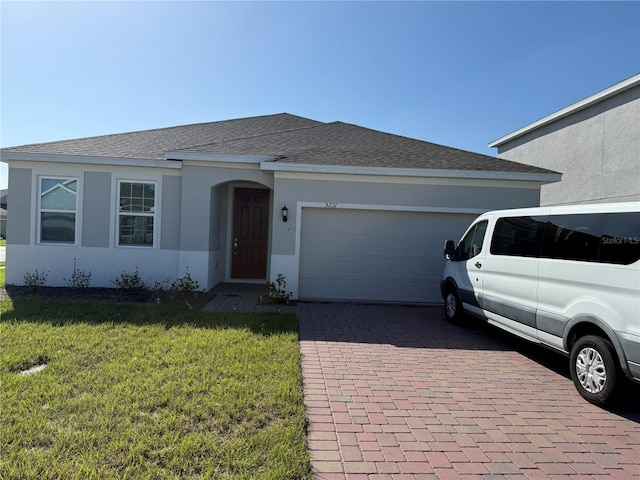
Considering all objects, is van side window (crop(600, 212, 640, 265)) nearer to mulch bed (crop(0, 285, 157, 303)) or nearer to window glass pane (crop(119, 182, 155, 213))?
mulch bed (crop(0, 285, 157, 303))

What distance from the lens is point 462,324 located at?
23.8 ft

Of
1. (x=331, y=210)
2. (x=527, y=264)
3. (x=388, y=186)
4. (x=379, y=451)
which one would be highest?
(x=388, y=186)

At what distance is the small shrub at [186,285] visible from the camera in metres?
8.95

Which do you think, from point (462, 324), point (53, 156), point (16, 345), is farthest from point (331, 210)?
point (53, 156)

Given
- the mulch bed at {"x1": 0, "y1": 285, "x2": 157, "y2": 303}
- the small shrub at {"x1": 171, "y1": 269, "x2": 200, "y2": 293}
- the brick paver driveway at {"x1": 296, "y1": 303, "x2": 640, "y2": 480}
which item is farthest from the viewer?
the small shrub at {"x1": 171, "y1": 269, "x2": 200, "y2": 293}

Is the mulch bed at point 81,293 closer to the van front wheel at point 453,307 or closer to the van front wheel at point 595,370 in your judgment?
the van front wheel at point 453,307

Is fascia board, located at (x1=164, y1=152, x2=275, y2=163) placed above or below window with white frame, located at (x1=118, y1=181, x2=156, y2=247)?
above

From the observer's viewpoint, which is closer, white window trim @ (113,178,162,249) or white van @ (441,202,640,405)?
white van @ (441,202,640,405)

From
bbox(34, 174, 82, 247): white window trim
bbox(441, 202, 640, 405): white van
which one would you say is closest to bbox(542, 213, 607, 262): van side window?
bbox(441, 202, 640, 405): white van

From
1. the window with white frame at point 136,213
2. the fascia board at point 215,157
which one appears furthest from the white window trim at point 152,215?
the fascia board at point 215,157

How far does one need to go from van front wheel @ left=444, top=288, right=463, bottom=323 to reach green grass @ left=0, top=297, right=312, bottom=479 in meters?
3.15

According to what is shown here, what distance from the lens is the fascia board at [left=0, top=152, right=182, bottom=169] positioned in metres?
9.05

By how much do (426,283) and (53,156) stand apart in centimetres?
953

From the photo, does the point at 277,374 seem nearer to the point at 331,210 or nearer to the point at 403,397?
the point at 403,397
